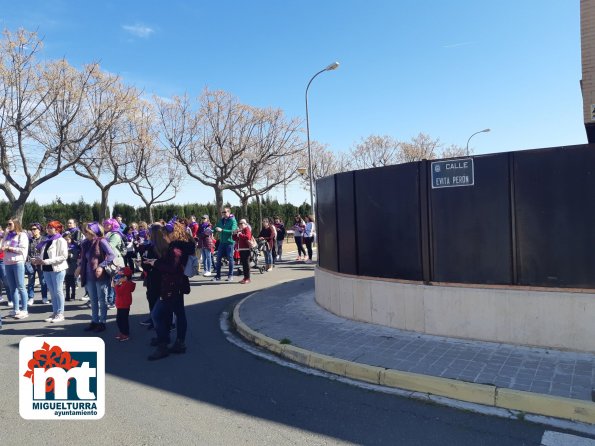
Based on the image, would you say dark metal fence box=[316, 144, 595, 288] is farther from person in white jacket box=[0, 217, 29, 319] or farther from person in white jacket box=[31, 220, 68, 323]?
person in white jacket box=[0, 217, 29, 319]

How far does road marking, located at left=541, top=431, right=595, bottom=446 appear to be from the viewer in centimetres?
337

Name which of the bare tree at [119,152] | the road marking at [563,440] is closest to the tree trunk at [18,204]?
the bare tree at [119,152]

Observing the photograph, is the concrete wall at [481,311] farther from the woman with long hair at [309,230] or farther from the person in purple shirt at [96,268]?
the woman with long hair at [309,230]

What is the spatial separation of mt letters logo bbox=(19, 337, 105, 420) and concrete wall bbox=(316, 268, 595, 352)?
12.6 ft

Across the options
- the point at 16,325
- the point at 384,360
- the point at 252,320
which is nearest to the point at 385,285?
the point at 384,360

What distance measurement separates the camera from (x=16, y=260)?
7.89 m

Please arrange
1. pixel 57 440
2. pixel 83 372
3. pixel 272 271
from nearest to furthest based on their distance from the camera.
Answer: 1. pixel 57 440
2. pixel 83 372
3. pixel 272 271

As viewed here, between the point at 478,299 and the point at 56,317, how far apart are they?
7.01 metres

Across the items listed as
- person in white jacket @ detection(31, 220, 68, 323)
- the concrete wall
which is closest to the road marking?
the concrete wall

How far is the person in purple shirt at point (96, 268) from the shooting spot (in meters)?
6.88

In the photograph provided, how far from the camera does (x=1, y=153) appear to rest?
17.7m

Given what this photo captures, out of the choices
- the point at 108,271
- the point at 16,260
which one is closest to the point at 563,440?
the point at 108,271

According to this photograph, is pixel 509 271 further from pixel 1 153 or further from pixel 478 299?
pixel 1 153

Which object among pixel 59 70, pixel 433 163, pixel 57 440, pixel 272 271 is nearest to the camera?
pixel 57 440
